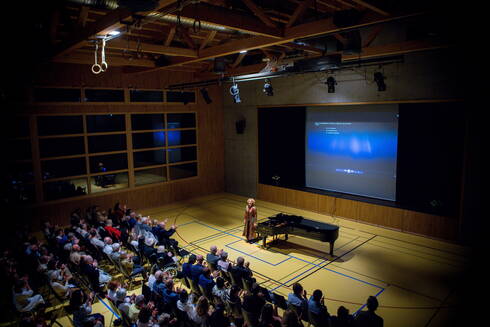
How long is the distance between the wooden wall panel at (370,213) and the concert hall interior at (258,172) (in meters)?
0.05

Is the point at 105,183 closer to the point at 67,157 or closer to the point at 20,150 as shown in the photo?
the point at 67,157

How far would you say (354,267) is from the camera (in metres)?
8.03

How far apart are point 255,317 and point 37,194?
8.79 meters

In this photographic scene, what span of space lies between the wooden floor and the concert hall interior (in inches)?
2.1

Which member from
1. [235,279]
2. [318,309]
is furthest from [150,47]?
[318,309]

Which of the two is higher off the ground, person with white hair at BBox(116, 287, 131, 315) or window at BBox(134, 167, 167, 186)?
person with white hair at BBox(116, 287, 131, 315)

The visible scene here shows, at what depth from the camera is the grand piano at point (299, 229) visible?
8.37 metres

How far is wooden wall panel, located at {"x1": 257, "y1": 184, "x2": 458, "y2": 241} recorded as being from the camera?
31.3ft

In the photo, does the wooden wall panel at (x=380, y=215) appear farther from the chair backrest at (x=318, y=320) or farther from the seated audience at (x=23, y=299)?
the seated audience at (x=23, y=299)

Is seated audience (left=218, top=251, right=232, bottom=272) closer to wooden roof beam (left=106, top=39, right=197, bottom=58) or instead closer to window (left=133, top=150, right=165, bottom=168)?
wooden roof beam (left=106, top=39, right=197, bottom=58)

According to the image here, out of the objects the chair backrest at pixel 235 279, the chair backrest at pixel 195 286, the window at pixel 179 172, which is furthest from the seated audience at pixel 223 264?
the window at pixel 179 172

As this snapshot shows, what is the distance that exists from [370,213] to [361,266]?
3.10 meters

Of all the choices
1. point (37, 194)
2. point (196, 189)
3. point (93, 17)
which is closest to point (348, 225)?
point (196, 189)

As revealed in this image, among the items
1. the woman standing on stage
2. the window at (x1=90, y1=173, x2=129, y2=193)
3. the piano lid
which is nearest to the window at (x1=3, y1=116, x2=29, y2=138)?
the window at (x1=90, y1=173, x2=129, y2=193)
